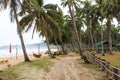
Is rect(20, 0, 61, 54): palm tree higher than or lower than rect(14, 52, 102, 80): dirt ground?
higher

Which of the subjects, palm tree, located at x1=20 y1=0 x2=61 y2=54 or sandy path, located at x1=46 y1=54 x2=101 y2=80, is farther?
palm tree, located at x1=20 y1=0 x2=61 y2=54

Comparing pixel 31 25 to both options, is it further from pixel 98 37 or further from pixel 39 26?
pixel 98 37

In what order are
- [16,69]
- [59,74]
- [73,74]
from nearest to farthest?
[73,74]
[59,74]
[16,69]

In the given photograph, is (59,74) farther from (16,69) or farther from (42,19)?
(42,19)

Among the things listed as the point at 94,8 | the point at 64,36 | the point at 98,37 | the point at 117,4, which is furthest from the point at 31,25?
the point at 98,37

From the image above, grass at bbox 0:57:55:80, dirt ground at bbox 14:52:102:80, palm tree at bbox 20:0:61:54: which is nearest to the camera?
grass at bbox 0:57:55:80

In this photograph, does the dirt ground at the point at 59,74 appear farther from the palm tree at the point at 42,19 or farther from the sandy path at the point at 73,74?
the palm tree at the point at 42,19

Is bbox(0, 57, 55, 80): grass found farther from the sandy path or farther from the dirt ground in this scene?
the sandy path

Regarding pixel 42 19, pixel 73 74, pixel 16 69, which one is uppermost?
pixel 42 19

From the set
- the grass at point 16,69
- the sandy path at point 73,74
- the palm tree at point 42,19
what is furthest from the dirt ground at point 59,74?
the palm tree at point 42,19

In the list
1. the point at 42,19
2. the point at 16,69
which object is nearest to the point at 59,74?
the point at 16,69

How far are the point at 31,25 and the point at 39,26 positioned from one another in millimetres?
3319

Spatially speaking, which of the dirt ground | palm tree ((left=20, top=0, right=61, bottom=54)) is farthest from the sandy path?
palm tree ((left=20, top=0, right=61, bottom=54))

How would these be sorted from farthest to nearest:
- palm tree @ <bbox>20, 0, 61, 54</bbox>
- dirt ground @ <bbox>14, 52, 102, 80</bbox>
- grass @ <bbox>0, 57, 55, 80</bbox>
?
palm tree @ <bbox>20, 0, 61, 54</bbox>
dirt ground @ <bbox>14, 52, 102, 80</bbox>
grass @ <bbox>0, 57, 55, 80</bbox>
